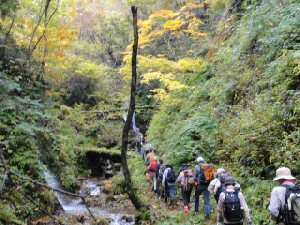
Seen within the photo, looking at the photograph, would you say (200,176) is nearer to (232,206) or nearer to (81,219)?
(232,206)

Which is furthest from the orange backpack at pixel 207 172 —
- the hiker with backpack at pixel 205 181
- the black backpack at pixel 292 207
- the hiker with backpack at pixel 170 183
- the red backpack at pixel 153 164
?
the black backpack at pixel 292 207

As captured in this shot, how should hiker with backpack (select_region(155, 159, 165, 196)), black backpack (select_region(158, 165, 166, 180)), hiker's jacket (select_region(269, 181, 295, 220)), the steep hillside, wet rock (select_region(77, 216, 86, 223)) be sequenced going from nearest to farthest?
hiker's jacket (select_region(269, 181, 295, 220)) → the steep hillside → wet rock (select_region(77, 216, 86, 223)) → black backpack (select_region(158, 165, 166, 180)) → hiker with backpack (select_region(155, 159, 165, 196))

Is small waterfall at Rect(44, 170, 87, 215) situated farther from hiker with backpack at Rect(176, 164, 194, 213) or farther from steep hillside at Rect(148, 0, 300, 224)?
hiker with backpack at Rect(176, 164, 194, 213)

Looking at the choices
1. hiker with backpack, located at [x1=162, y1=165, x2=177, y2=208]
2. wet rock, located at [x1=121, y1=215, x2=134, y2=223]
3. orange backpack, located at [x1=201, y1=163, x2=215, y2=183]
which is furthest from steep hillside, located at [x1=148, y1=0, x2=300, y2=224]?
wet rock, located at [x1=121, y1=215, x2=134, y2=223]

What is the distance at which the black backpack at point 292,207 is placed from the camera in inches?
230

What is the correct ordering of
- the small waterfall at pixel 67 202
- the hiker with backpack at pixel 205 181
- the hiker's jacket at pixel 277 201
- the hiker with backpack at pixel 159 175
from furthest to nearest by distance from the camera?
1. the small waterfall at pixel 67 202
2. the hiker with backpack at pixel 159 175
3. the hiker with backpack at pixel 205 181
4. the hiker's jacket at pixel 277 201

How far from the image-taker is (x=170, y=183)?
13.8m

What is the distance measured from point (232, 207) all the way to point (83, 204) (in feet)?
37.3

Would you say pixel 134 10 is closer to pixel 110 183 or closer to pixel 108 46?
pixel 110 183

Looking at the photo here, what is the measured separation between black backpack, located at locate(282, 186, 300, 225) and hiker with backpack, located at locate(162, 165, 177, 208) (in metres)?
7.89

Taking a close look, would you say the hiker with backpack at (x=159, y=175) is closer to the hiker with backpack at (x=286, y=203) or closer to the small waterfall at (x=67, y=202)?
the small waterfall at (x=67, y=202)

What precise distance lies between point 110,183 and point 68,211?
4021mm

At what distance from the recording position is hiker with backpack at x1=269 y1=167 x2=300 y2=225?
19.2 feet

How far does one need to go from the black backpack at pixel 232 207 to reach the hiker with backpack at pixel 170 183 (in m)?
6.18
